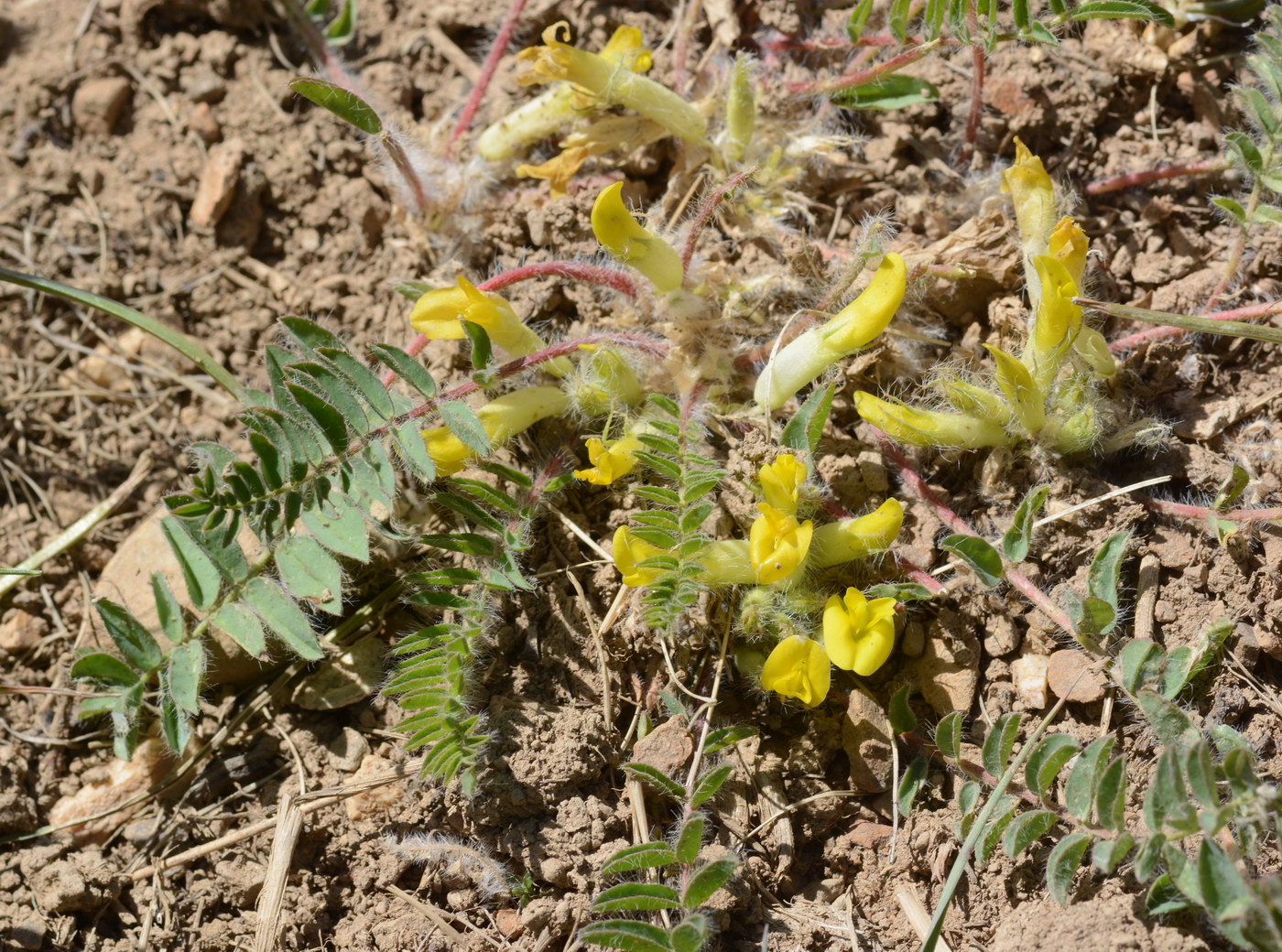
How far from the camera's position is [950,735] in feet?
7.39

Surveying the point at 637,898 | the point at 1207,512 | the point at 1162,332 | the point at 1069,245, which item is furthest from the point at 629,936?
the point at 1162,332

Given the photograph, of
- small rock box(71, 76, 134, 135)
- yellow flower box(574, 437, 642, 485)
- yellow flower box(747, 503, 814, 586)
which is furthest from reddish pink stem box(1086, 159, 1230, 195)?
small rock box(71, 76, 134, 135)

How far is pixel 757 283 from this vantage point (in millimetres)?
2896

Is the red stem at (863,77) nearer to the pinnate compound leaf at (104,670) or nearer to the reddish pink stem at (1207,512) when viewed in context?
the reddish pink stem at (1207,512)

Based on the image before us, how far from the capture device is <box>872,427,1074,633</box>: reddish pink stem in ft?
7.77

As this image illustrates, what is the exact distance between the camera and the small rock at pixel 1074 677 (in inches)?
94.5

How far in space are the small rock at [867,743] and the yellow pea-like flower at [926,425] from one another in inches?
25.2

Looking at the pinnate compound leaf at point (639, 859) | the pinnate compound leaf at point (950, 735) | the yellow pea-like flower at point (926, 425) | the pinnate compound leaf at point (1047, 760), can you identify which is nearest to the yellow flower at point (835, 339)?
the yellow pea-like flower at point (926, 425)

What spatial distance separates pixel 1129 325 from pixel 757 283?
101cm

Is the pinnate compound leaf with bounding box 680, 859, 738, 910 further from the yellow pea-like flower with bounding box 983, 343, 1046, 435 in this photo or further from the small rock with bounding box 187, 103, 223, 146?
the small rock with bounding box 187, 103, 223, 146

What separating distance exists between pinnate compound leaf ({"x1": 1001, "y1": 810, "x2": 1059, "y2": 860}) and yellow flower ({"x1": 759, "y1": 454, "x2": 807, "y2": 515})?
0.81m

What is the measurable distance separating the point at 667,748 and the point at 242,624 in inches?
40.1

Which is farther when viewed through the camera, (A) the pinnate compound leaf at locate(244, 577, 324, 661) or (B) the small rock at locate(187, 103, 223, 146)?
(B) the small rock at locate(187, 103, 223, 146)

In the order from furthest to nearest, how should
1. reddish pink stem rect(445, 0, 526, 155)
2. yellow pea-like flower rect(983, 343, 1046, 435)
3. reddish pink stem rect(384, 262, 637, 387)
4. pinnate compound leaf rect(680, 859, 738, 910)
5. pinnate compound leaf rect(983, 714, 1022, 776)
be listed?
reddish pink stem rect(445, 0, 526, 155)
reddish pink stem rect(384, 262, 637, 387)
yellow pea-like flower rect(983, 343, 1046, 435)
pinnate compound leaf rect(983, 714, 1022, 776)
pinnate compound leaf rect(680, 859, 738, 910)
